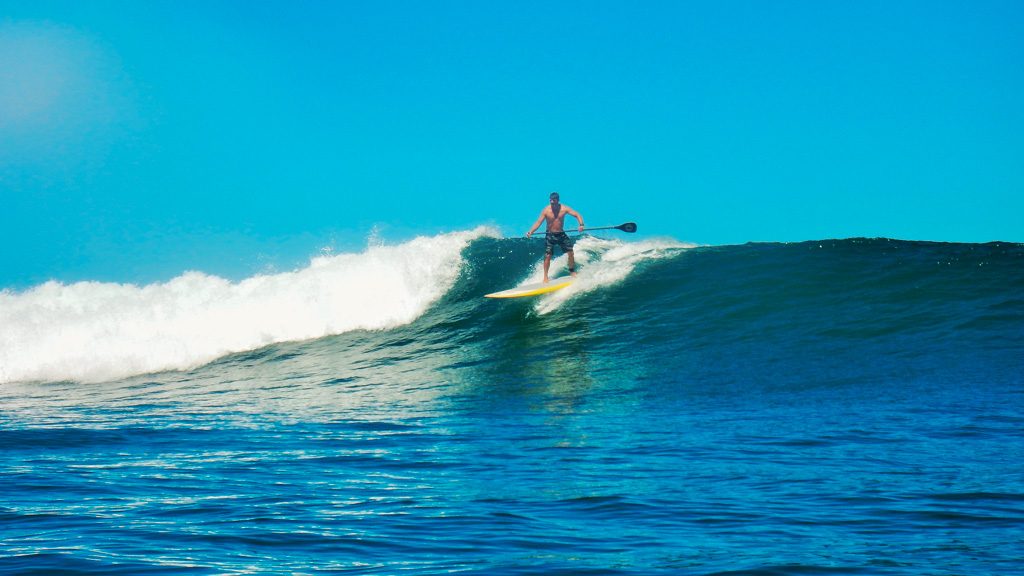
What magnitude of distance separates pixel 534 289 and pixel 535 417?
289 inches

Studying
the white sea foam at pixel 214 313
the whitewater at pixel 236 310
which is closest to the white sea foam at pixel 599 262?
the whitewater at pixel 236 310

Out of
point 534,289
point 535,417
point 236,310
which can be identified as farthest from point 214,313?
point 535,417

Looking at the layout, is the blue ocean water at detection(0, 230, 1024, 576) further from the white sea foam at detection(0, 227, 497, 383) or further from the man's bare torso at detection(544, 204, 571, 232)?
the man's bare torso at detection(544, 204, 571, 232)

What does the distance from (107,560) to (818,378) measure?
8535mm

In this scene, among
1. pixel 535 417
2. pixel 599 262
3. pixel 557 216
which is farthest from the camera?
pixel 599 262

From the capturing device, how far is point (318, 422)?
880 cm

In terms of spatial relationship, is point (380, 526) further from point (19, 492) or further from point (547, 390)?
point (547, 390)

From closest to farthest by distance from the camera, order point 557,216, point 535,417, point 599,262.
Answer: point 535,417
point 557,216
point 599,262

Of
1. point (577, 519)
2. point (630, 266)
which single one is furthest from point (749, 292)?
point (577, 519)

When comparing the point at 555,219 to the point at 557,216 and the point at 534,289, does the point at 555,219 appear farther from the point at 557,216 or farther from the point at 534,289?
the point at 534,289

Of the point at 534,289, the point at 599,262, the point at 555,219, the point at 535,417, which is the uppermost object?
the point at 555,219

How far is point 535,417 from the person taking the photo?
882 cm

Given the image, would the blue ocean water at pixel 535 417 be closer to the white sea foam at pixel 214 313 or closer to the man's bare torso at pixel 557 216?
the white sea foam at pixel 214 313

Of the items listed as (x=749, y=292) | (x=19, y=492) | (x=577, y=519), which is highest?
(x=749, y=292)
